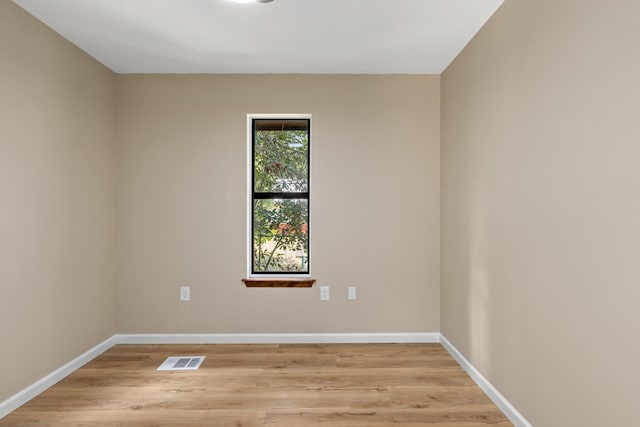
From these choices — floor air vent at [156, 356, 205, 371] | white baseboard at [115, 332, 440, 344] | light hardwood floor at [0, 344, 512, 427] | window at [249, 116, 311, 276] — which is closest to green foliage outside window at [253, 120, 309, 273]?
window at [249, 116, 311, 276]

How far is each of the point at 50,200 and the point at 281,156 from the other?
188 cm

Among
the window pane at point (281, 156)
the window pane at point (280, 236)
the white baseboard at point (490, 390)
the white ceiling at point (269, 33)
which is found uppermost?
the white ceiling at point (269, 33)

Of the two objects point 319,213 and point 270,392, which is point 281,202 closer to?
point 319,213

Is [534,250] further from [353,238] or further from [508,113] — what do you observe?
[353,238]

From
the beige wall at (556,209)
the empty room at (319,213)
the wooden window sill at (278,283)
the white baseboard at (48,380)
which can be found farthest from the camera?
the wooden window sill at (278,283)

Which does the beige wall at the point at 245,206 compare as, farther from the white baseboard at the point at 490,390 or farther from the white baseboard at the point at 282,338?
the white baseboard at the point at 490,390

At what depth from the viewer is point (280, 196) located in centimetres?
362

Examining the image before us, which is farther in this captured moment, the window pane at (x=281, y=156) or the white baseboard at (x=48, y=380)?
the window pane at (x=281, y=156)

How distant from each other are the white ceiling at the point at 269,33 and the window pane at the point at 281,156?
0.52 metres

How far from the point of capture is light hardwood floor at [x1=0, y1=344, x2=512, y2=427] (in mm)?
2205

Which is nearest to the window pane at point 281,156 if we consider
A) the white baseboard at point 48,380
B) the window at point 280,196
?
the window at point 280,196

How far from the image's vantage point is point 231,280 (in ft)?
11.4

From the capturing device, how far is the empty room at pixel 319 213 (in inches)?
65.5

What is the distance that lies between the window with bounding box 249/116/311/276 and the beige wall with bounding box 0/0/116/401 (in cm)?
131
